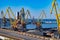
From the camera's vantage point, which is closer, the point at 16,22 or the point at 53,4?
the point at 53,4

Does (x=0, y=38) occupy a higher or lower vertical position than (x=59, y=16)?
lower

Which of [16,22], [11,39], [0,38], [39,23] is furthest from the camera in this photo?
[39,23]

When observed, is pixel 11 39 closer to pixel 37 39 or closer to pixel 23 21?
pixel 37 39

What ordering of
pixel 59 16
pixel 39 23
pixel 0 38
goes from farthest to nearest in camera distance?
pixel 39 23 → pixel 59 16 → pixel 0 38

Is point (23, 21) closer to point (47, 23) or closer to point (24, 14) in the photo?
point (24, 14)

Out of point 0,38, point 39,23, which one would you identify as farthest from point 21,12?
point 0,38

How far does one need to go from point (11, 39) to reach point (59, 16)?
54.8 ft

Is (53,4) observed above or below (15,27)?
above

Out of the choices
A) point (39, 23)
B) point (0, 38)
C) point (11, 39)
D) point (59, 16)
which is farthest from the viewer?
point (39, 23)

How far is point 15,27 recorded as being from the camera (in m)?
56.0

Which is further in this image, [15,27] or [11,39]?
[15,27]

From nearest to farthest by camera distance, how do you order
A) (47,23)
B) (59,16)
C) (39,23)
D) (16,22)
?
(59,16) < (16,22) < (39,23) < (47,23)

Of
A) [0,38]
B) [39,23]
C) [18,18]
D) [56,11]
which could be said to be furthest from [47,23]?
[0,38]

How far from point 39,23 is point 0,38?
33869 millimetres
